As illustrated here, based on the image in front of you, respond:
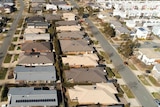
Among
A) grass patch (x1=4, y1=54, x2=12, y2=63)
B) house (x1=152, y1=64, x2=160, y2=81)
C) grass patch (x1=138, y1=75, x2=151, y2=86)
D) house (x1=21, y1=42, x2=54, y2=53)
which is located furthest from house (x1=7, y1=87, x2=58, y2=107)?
house (x1=152, y1=64, x2=160, y2=81)

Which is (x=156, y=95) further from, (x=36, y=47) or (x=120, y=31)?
(x=36, y=47)

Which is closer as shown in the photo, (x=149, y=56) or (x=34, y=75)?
(x=34, y=75)

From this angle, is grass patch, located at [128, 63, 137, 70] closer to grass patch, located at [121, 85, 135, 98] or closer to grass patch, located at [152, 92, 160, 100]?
grass patch, located at [121, 85, 135, 98]

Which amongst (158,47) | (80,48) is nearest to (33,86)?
(80,48)

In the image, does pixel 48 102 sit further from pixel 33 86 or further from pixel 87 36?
pixel 87 36

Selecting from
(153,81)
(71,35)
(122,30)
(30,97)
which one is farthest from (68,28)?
(30,97)

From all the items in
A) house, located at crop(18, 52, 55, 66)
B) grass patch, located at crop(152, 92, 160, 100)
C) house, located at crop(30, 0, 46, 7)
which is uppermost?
house, located at crop(30, 0, 46, 7)

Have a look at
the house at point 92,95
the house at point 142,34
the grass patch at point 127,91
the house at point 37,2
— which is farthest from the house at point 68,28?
the house at point 92,95
